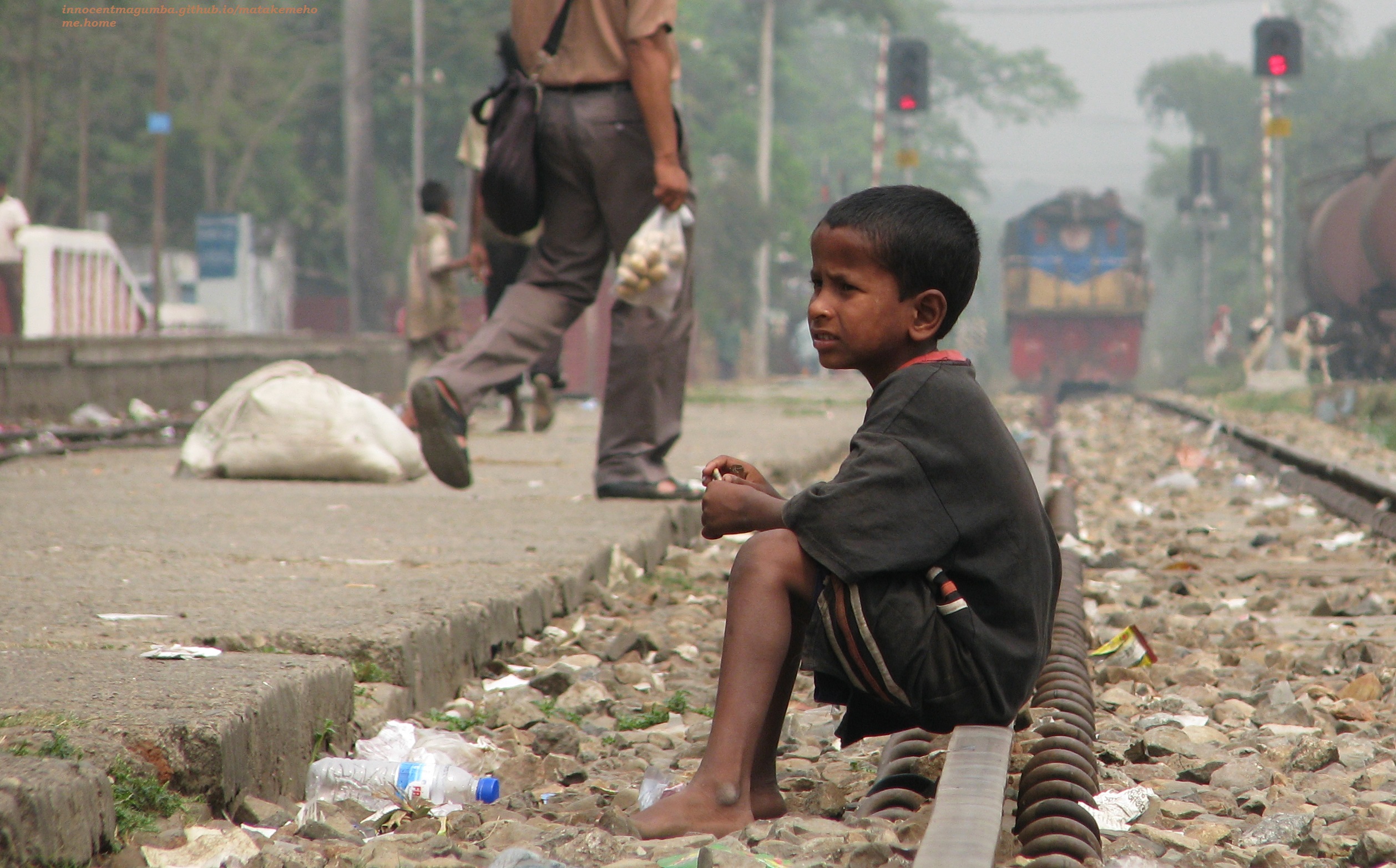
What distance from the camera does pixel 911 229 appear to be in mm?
2152

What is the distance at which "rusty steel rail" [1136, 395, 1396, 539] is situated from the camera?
19.3ft

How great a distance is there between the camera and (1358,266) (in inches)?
819

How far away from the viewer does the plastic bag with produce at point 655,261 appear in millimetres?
4855

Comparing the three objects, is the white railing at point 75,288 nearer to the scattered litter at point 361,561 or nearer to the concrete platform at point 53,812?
the scattered litter at point 361,561

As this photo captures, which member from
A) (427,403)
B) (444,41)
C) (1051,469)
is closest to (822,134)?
(444,41)

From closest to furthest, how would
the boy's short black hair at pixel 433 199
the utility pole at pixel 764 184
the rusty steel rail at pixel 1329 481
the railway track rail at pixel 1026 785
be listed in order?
the railway track rail at pixel 1026 785 → the rusty steel rail at pixel 1329 481 → the boy's short black hair at pixel 433 199 → the utility pole at pixel 764 184

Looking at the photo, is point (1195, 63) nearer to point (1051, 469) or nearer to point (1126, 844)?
point (1051, 469)

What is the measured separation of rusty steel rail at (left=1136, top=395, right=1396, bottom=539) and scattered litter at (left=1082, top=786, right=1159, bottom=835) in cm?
343

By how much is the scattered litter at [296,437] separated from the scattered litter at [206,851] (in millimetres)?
3956

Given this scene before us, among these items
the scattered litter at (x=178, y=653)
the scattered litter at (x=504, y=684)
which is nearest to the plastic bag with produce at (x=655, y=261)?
the scattered litter at (x=504, y=684)

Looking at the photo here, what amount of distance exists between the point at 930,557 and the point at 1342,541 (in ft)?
13.0

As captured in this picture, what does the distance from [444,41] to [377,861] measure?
107ft

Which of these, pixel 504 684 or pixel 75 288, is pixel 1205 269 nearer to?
pixel 75 288

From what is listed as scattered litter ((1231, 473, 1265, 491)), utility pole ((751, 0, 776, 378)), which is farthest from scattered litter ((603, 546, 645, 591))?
utility pole ((751, 0, 776, 378))
